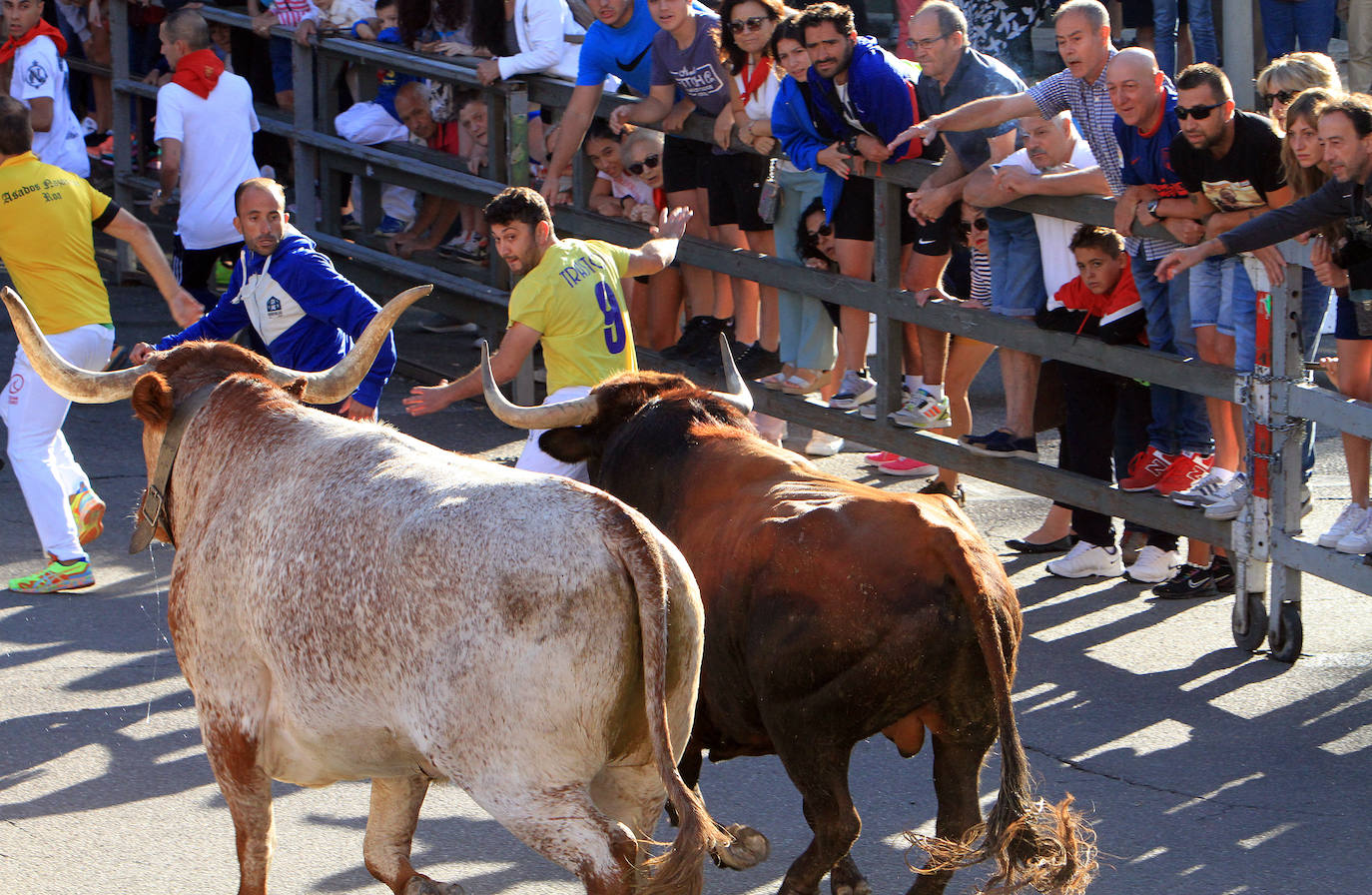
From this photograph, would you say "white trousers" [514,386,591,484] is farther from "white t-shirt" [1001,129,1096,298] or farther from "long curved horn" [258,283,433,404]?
"white t-shirt" [1001,129,1096,298]

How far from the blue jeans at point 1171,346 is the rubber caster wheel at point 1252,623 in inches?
35.5

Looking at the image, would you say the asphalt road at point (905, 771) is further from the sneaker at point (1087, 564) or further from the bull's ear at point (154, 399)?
the bull's ear at point (154, 399)

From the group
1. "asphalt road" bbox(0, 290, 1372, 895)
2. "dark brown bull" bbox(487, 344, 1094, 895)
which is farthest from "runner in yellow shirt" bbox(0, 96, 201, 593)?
"dark brown bull" bbox(487, 344, 1094, 895)

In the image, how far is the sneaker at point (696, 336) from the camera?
28.1 feet

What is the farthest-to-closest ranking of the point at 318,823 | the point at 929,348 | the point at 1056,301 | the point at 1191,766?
the point at 929,348 → the point at 1056,301 → the point at 1191,766 → the point at 318,823

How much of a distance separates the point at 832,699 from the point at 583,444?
1.41m

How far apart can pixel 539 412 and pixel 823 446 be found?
4291mm

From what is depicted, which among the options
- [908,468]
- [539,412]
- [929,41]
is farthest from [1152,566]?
[539,412]

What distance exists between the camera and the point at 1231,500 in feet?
20.8

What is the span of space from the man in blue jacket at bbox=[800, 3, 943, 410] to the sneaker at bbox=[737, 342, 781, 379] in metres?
0.83

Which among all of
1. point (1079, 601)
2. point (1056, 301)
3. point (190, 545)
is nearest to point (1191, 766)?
point (1079, 601)

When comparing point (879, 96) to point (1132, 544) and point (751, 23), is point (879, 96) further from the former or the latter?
point (1132, 544)

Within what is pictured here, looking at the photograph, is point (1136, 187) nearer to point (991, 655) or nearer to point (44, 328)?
point (991, 655)

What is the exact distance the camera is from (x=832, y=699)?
4.19 metres
